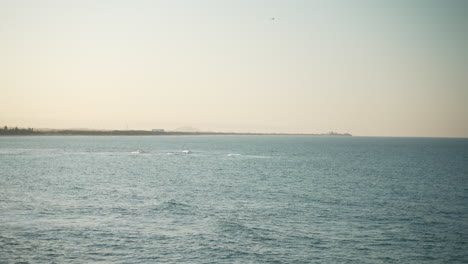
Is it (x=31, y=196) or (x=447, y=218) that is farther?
(x=31, y=196)

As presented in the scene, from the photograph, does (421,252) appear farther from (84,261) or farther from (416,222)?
(84,261)

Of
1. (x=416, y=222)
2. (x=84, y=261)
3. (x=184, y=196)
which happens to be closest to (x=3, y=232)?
(x=84, y=261)

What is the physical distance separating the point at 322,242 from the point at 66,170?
73341 mm

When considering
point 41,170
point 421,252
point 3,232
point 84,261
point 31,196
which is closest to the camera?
point 84,261

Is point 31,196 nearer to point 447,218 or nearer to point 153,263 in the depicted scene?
point 153,263

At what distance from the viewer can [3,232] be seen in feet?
115

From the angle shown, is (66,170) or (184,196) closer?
(184,196)

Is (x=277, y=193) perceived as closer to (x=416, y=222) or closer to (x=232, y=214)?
(x=232, y=214)

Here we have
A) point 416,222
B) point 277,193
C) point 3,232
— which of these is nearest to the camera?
point 3,232

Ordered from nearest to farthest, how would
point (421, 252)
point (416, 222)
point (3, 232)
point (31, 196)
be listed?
point (421, 252) → point (3, 232) → point (416, 222) → point (31, 196)

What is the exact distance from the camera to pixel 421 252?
106 feet

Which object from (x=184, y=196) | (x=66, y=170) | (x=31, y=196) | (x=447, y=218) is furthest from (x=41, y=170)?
(x=447, y=218)

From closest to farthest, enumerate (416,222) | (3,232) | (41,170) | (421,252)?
1. (421,252)
2. (3,232)
3. (416,222)
4. (41,170)

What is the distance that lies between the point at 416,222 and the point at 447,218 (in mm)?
5243
